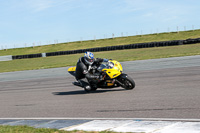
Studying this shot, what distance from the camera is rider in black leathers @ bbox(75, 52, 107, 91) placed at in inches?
424

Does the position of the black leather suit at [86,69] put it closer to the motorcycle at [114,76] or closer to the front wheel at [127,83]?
the motorcycle at [114,76]

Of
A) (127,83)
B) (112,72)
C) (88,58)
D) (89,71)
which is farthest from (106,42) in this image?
(112,72)

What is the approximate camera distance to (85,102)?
9039 millimetres

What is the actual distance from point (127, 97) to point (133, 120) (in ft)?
9.52

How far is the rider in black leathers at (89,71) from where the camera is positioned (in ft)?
35.4

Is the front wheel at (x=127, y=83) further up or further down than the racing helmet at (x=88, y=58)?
further down

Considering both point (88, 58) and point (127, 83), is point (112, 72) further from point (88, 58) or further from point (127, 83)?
point (88, 58)

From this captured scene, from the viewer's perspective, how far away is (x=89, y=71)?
11.0m

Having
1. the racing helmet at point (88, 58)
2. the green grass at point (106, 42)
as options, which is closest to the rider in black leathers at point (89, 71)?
the racing helmet at point (88, 58)

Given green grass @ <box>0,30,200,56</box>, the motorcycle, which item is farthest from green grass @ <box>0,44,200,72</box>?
green grass @ <box>0,30,200,56</box>

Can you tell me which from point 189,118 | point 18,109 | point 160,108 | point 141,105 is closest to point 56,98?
point 18,109

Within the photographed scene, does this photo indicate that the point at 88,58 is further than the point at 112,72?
Yes

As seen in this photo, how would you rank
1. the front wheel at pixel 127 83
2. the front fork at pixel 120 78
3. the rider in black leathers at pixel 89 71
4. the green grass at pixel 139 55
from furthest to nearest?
the green grass at pixel 139 55 < the rider in black leathers at pixel 89 71 < the front wheel at pixel 127 83 < the front fork at pixel 120 78

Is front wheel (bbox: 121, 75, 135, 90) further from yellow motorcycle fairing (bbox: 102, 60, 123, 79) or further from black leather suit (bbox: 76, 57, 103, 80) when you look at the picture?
black leather suit (bbox: 76, 57, 103, 80)
